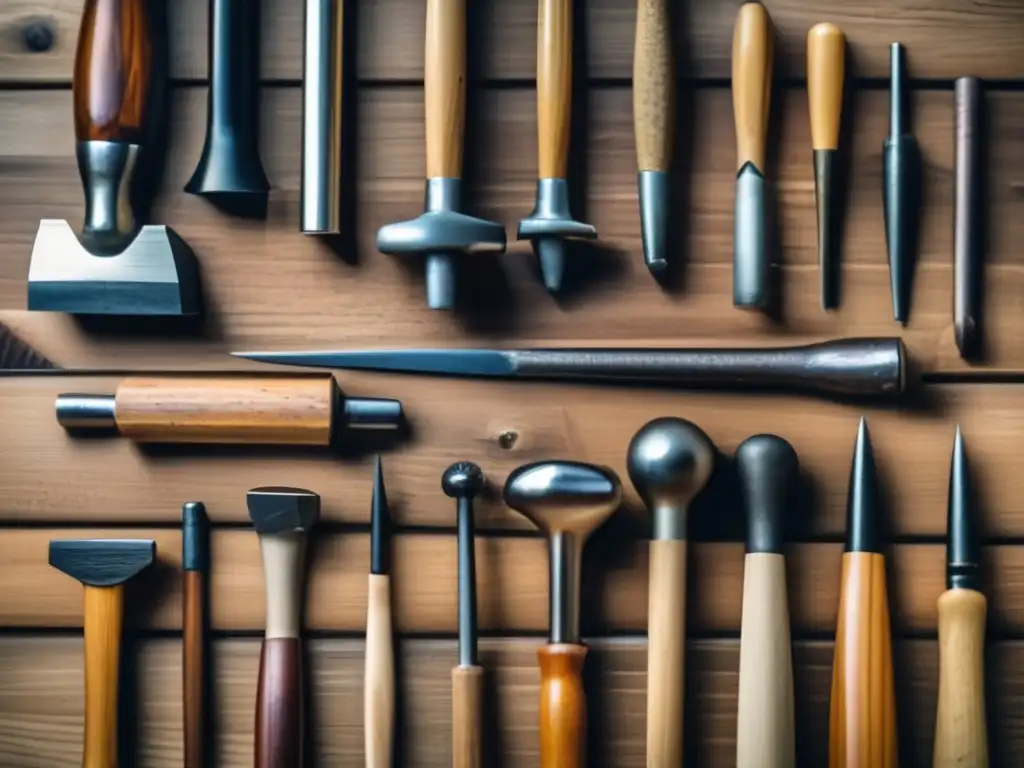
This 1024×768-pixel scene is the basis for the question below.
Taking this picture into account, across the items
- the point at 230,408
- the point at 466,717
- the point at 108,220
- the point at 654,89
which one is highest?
the point at 654,89

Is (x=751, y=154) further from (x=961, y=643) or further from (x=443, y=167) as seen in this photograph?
(x=961, y=643)

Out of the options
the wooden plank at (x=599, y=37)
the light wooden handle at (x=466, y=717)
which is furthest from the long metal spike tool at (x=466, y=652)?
the wooden plank at (x=599, y=37)

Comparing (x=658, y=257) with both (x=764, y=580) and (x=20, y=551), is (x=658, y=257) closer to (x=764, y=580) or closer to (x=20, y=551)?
(x=764, y=580)

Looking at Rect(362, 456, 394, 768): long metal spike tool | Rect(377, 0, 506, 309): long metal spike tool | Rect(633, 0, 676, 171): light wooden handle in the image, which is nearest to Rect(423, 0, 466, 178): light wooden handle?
Rect(377, 0, 506, 309): long metal spike tool

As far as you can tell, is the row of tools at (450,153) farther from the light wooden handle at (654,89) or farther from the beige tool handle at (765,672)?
the beige tool handle at (765,672)

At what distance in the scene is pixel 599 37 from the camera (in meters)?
1.00

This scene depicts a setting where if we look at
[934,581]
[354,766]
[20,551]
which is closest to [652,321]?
[934,581]

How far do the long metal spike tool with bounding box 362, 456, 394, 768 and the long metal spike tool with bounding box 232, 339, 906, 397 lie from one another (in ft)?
0.30

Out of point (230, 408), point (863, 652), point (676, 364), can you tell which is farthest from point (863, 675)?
point (230, 408)

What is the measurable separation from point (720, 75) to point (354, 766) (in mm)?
602

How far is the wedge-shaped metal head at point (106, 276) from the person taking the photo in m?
0.96

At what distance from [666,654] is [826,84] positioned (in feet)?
1.44

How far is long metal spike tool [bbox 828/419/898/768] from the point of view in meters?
0.91

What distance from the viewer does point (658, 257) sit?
96cm
